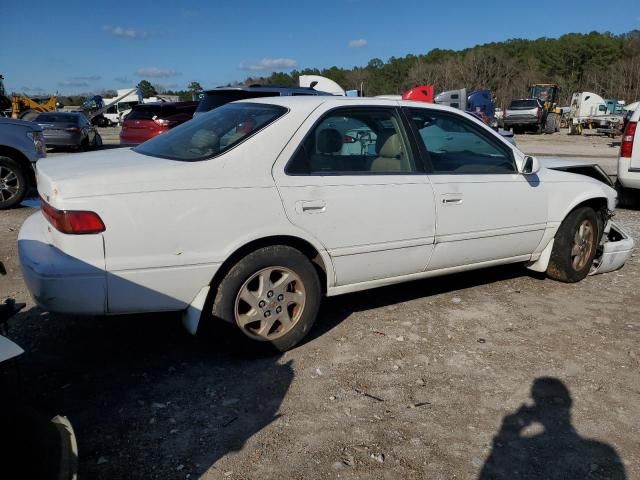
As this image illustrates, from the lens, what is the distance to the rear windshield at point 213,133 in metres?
3.40

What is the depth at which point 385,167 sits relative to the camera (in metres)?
3.82

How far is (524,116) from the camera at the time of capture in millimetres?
33531

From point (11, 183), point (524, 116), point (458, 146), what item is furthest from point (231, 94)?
point (524, 116)

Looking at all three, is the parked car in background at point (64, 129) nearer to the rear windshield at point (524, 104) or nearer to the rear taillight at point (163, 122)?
the rear taillight at point (163, 122)

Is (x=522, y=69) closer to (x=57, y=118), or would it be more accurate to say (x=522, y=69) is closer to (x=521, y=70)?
(x=521, y=70)

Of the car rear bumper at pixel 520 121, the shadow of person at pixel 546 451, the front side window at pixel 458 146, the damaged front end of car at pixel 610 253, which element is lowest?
the shadow of person at pixel 546 451

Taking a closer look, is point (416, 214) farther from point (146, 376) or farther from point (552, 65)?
point (552, 65)

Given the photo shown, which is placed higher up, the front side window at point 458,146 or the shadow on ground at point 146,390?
the front side window at point 458,146

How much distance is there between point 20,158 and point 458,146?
6725mm

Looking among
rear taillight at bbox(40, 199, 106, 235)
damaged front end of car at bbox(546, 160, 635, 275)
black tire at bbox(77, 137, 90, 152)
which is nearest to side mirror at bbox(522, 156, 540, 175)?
A: damaged front end of car at bbox(546, 160, 635, 275)

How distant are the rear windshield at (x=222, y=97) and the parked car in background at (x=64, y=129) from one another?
1138cm

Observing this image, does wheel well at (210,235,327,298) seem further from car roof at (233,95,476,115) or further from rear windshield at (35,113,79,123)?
rear windshield at (35,113,79,123)

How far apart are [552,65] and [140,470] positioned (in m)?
88.0

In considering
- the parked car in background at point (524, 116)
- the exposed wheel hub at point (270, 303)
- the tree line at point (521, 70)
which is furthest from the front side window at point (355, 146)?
the tree line at point (521, 70)
